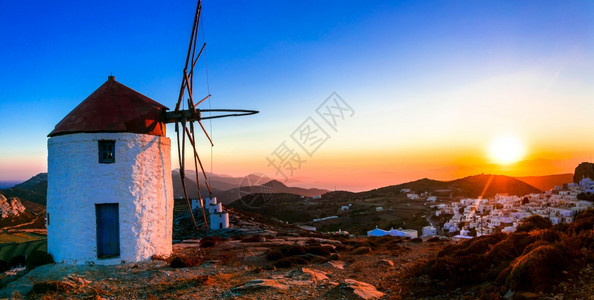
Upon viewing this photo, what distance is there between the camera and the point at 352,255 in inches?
687

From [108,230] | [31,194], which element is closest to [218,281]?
[108,230]

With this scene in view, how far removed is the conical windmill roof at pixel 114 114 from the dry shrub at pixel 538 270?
531 inches

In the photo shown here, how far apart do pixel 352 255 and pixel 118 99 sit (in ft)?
42.3

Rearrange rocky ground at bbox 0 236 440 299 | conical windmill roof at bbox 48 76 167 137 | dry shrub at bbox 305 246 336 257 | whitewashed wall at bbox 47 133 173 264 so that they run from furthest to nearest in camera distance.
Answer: dry shrub at bbox 305 246 336 257
conical windmill roof at bbox 48 76 167 137
whitewashed wall at bbox 47 133 173 264
rocky ground at bbox 0 236 440 299

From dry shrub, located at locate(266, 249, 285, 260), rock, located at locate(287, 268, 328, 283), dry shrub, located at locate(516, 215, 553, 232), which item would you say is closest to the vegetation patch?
rock, located at locate(287, 268, 328, 283)

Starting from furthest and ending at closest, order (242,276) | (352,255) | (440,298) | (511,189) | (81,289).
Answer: (511,189)
(352,255)
(242,276)
(81,289)
(440,298)

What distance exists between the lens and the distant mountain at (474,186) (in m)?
102

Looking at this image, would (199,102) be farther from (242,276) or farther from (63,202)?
(242,276)

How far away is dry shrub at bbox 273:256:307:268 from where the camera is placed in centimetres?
1401

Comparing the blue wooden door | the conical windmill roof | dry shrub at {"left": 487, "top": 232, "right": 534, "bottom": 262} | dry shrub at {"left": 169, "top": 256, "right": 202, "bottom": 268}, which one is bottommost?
dry shrub at {"left": 169, "top": 256, "right": 202, "bottom": 268}

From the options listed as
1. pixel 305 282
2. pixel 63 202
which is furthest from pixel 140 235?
pixel 305 282

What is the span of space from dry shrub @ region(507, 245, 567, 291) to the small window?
13484mm

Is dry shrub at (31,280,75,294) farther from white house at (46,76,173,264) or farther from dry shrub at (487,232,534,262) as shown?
dry shrub at (487,232,534,262)

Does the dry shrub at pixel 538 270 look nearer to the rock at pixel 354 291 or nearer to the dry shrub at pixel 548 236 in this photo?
the dry shrub at pixel 548 236
